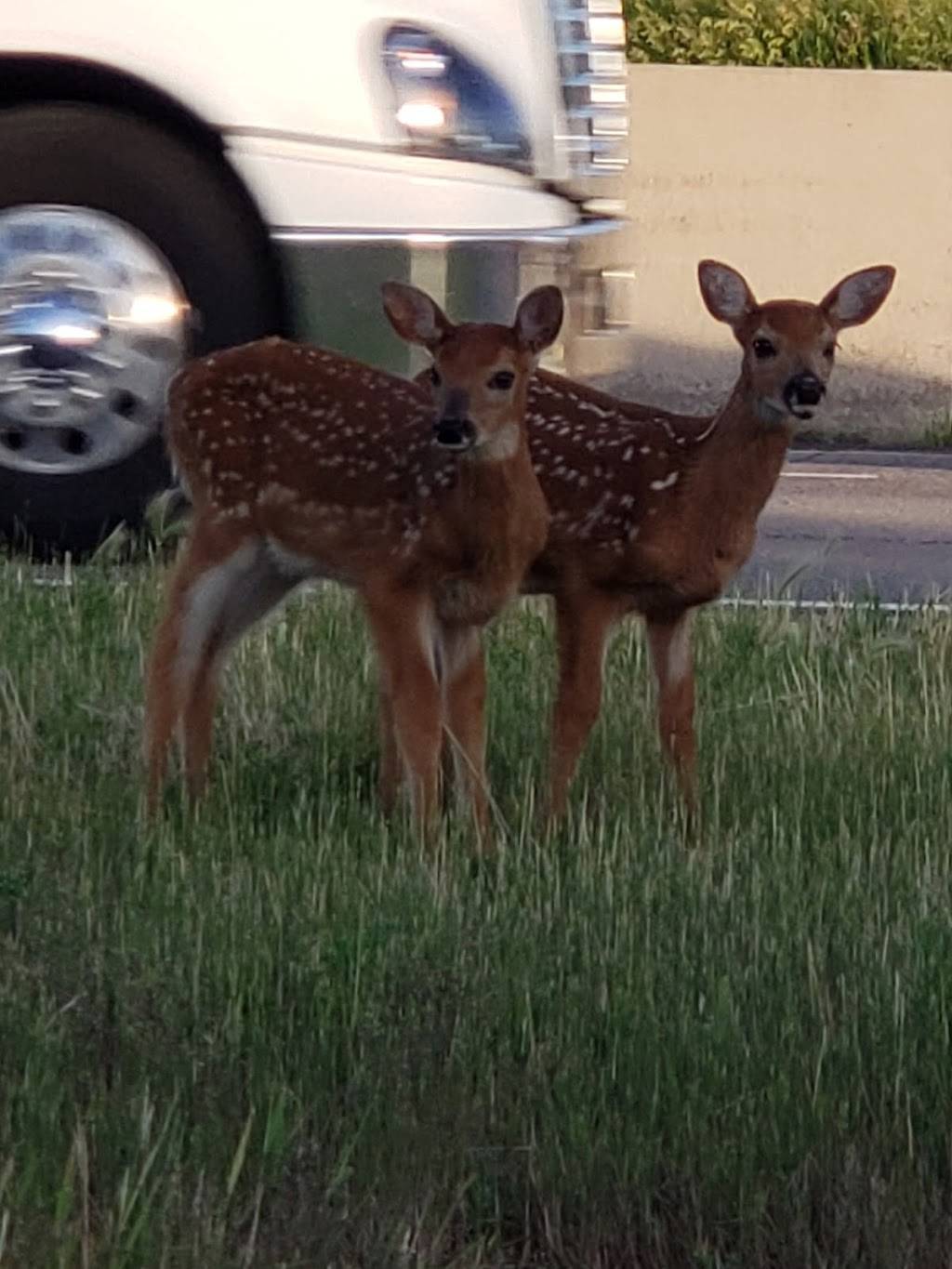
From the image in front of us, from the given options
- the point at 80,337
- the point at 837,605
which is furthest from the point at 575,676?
the point at 80,337

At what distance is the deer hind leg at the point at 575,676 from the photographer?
6.20m

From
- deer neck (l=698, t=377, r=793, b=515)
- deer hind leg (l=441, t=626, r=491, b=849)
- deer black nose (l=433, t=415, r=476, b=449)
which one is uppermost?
deer black nose (l=433, t=415, r=476, b=449)

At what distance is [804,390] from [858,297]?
33 cm

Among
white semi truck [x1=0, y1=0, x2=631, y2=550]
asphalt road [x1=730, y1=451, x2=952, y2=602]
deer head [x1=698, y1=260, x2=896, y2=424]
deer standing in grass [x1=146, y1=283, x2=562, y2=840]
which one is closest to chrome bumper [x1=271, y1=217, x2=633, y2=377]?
white semi truck [x1=0, y1=0, x2=631, y2=550]

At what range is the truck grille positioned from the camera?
27.8 ft

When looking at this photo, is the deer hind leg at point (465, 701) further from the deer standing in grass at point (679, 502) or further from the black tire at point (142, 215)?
the black tire at point (142, 215)

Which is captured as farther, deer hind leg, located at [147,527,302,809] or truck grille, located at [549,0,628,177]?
truck grille, located at [549,0,628,177]

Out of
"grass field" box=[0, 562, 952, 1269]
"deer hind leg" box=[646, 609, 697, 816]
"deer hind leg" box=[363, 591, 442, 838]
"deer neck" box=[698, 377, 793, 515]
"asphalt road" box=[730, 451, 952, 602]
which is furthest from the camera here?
"asphalt road" box=[730, 451, 952, 602]

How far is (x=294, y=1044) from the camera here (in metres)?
4.37

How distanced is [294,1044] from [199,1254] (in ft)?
2.56

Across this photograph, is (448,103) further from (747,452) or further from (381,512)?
(381,512)

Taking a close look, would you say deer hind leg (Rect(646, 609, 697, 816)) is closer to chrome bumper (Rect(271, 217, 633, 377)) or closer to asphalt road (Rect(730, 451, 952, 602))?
asphalt road (Rect(730, 451, 952, 602))

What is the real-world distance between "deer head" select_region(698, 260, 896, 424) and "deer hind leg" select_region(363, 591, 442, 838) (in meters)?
0.89

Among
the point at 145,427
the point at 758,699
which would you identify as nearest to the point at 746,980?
the point at 758,699
